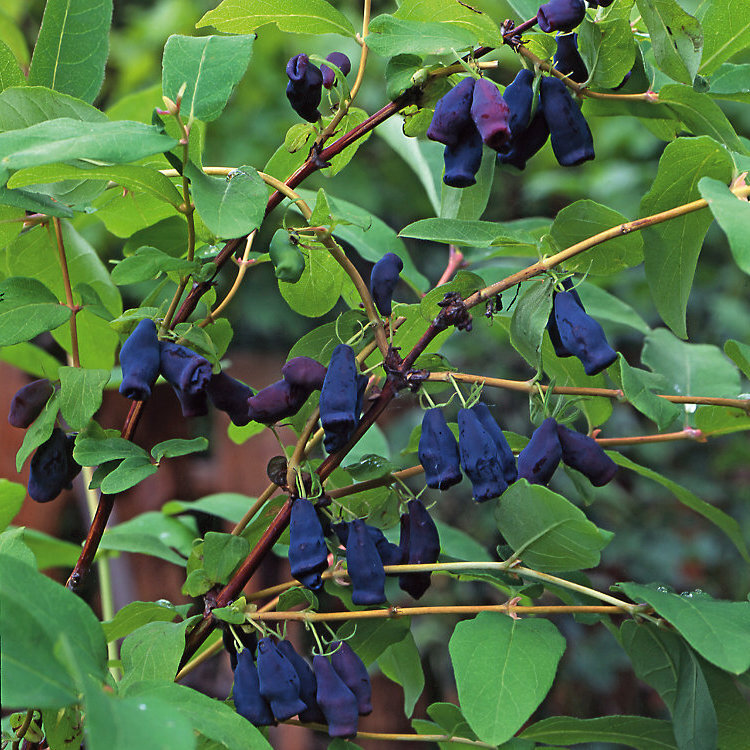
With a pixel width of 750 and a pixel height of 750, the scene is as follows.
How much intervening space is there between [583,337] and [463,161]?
0.14 metres

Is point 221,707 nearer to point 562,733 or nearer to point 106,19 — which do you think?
point 562,733

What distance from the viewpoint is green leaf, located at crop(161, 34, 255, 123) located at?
20.1 inches

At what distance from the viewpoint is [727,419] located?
0.74m

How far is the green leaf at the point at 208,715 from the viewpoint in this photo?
43cm

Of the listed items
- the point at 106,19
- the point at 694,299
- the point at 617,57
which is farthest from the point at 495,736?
the point at 694,299

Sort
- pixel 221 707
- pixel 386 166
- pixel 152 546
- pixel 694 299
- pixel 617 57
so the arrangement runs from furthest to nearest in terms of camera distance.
Result: pixel 386 166 < pixel 694 299 < pixel 152 546 < pixel 617 57 < pixel 221 707

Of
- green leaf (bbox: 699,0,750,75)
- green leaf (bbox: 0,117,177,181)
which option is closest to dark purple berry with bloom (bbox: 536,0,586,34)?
green leaf (bbox: 699,0,750,75)

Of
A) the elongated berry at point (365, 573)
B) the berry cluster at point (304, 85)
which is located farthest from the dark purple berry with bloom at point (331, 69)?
the elongated berry at point (365, 573)

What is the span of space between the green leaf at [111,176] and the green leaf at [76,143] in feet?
0.12

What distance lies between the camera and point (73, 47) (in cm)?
61

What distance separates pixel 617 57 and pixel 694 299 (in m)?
1.74

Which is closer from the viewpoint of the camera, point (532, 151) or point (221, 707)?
point (221, 707)

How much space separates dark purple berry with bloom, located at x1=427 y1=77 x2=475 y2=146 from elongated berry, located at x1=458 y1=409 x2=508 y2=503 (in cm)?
18

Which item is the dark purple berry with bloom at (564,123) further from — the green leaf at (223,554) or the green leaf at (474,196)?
the green leaf at (223,554)
